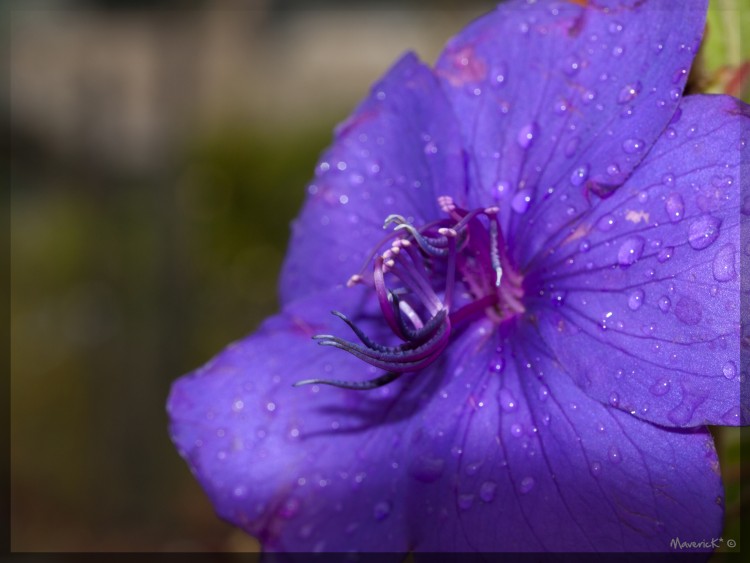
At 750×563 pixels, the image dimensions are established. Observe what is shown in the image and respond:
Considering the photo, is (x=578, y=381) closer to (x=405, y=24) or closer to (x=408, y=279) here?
(x=408, y=279)

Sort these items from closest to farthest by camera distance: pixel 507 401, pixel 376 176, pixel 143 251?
pixel 507 401
pixel 376 176
pixel 143 251

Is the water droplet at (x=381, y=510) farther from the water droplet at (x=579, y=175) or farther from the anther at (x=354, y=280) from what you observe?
the water droplet at (x=579, y=175)

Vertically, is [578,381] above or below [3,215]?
above

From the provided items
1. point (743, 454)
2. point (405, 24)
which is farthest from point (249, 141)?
point (743, 454)

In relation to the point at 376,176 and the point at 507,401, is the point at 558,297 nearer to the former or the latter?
the point at 507,401

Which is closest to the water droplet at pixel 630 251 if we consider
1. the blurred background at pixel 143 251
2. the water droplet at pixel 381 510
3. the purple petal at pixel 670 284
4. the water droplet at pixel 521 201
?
the purple petal at pixel 670 284

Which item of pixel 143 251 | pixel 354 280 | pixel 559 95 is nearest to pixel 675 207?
pixel 559 95

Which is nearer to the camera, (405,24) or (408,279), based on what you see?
(408,279)

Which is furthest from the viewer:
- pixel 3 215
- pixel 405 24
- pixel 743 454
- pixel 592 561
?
pixel 405 24
